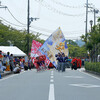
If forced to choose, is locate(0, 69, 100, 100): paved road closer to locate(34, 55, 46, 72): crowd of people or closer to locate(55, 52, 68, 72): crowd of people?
locate(55, 52, 68, 72): crowd of people

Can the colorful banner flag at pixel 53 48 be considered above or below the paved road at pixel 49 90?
above

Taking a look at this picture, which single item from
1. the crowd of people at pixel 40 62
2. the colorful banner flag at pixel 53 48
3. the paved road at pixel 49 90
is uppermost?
the colorful banner flag at pixel 53 48

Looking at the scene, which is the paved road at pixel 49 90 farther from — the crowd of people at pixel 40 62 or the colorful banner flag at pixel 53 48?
A: the colorful banner flag at pixel 53 48

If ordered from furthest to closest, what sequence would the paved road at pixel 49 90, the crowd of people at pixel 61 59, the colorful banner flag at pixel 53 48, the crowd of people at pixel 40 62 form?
1. the colorful banner flag at pixel 53 48
2. the crowd of people at pixel 40 62
3. the crowd of people at pixel 61 59
4. the paved road at pixel 49 90

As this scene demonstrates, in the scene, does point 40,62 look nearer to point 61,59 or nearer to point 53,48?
point 53,48

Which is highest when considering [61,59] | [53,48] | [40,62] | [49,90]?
[53,48]

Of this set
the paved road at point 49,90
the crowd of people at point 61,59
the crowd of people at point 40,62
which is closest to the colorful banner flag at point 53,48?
the crowd of people at point 40,62

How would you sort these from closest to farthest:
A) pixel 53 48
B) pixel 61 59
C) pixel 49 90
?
pixel 49 90 < pixel 61 59 < pixel 53 48

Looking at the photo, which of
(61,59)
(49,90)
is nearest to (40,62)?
(61,59)

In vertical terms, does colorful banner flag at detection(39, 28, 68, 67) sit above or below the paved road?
above

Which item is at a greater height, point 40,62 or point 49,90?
point 40,62

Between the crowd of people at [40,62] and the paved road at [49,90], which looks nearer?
the paved road at [49,90]

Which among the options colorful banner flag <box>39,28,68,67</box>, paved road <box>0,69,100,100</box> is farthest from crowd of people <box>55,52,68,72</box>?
paved road <box>0,69,100,100</box>

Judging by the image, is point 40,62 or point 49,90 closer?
point 49,90
